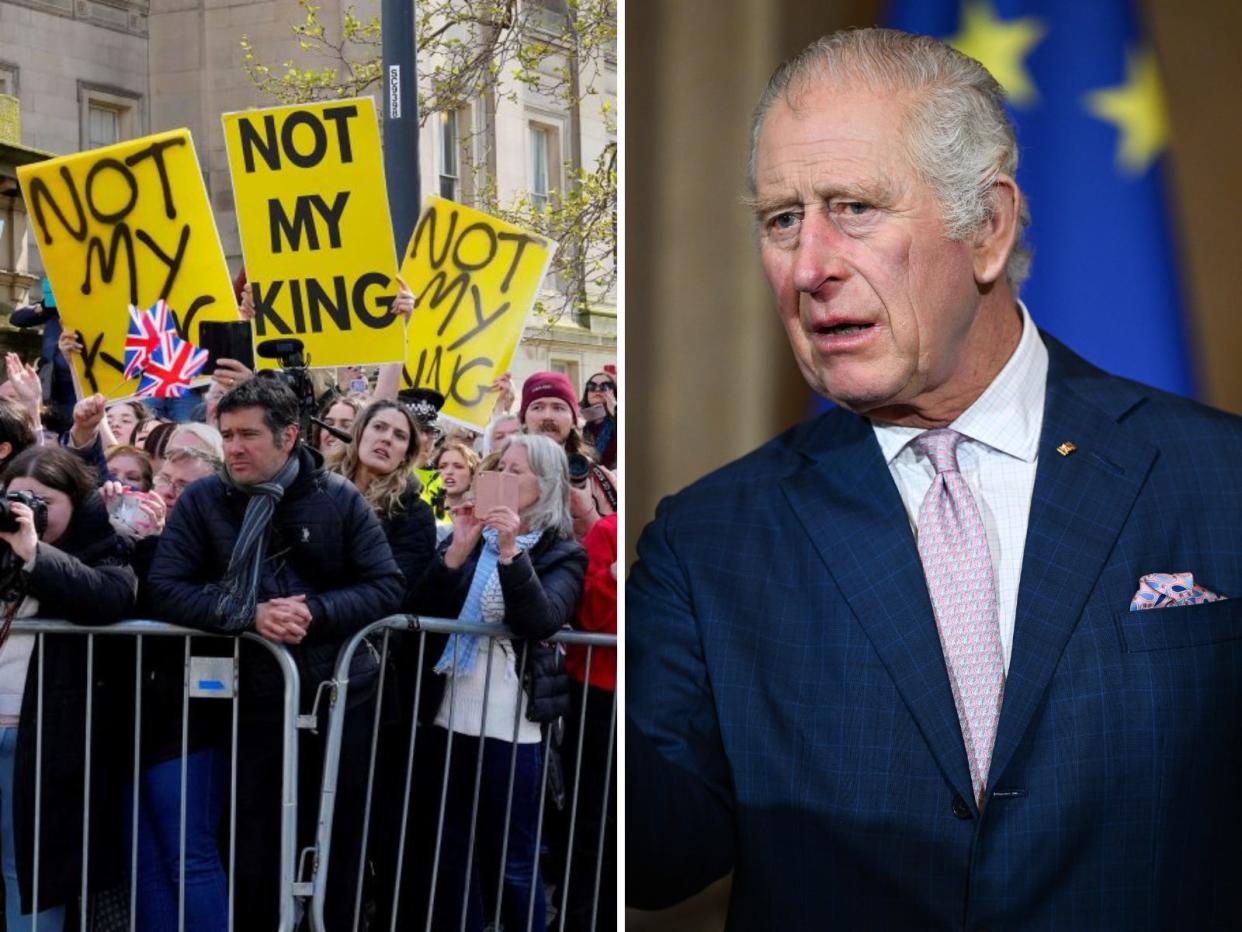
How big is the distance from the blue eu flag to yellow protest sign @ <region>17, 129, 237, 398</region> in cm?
210

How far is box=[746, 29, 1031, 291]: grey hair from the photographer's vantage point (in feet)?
8.90

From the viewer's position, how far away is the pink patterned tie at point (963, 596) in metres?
2.73

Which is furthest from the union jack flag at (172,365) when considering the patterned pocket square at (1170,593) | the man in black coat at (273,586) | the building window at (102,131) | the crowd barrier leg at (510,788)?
the patterned pocket square at (1170,593)

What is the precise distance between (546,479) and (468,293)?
0.51m

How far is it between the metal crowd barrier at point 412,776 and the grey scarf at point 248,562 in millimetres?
263

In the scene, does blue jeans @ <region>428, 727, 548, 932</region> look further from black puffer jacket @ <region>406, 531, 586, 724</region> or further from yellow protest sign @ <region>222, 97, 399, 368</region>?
yellow protest sign @ <region>222, 97, 399, 368</region>

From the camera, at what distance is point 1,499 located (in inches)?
159

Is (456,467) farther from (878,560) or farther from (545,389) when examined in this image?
(878,560)

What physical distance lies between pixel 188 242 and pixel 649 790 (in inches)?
83.1

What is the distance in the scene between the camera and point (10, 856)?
13.6 feet

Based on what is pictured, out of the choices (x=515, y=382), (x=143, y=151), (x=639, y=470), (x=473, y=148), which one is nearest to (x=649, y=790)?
(x=639, y=470)

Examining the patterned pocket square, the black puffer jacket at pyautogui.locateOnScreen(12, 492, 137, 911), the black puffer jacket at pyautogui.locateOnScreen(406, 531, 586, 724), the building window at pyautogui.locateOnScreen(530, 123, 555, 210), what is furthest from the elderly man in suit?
the black puffer jacket at pyautogui.locateOnScreen(12, 492, 137, 911)

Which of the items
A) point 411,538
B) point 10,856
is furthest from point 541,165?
point 10,856

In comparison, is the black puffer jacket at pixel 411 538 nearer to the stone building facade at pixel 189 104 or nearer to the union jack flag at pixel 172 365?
the stone building facade at pixel 189 104
